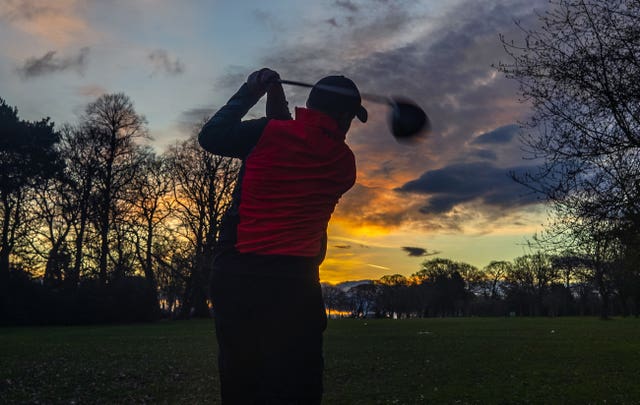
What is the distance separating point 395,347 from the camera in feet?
67.9

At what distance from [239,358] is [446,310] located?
453 feet

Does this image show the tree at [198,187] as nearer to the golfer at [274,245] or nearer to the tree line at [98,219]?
the tree line at [98,219]

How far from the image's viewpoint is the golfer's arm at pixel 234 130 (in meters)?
2.79

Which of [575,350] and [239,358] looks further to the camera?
[575,350]

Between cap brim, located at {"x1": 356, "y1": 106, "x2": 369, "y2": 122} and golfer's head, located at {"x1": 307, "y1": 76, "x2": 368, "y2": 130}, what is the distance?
64mm

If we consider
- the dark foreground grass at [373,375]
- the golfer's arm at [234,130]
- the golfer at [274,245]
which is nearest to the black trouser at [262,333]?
the golfer at [274,245]

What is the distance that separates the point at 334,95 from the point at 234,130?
52 cm

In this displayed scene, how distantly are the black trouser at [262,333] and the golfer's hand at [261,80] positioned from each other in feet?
2.73

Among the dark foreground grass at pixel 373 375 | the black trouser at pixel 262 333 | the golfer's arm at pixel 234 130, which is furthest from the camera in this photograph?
the dark foreground grass at pixel 373 375

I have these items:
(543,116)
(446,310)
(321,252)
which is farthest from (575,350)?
(446,310)

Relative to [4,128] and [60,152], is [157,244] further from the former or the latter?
[4,128]

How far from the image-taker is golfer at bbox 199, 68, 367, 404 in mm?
2641

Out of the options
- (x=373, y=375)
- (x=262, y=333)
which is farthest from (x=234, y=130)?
(x=373, y=375)

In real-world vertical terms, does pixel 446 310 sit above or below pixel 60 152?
below
